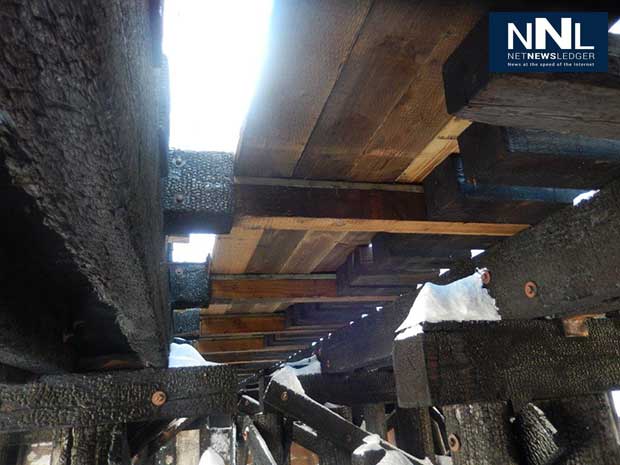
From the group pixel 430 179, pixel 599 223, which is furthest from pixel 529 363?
pixel 430 179

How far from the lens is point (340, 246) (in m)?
2.79

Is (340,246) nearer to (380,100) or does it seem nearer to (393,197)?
(393,197)

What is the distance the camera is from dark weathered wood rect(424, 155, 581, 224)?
175 cm

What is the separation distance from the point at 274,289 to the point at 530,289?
179cm

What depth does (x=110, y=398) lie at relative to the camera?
2.42 metres

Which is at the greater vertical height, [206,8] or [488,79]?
[206,8]

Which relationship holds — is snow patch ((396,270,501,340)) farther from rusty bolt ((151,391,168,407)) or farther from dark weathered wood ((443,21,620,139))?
rusty bolt ((151,391,168,407))

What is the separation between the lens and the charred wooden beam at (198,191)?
167 cm

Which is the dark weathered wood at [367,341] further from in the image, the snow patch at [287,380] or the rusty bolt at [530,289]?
the rusty bolt at [530,289]

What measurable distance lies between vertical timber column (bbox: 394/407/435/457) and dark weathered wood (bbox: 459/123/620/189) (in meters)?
4.44

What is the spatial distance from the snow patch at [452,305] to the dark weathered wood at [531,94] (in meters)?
1.26

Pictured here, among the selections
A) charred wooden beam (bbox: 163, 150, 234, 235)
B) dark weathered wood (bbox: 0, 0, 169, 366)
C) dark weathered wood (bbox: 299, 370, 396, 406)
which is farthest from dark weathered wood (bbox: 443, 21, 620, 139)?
dark weathered wood (bbox: 299, 370, 396, 406)

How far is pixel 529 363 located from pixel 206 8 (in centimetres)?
217

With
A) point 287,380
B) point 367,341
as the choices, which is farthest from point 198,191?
point 287,380
